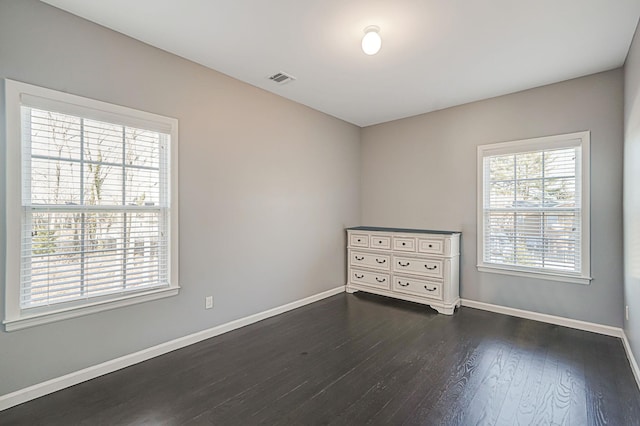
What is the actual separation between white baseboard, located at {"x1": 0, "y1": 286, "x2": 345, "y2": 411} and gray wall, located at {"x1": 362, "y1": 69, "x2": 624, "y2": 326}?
2540 millimetres

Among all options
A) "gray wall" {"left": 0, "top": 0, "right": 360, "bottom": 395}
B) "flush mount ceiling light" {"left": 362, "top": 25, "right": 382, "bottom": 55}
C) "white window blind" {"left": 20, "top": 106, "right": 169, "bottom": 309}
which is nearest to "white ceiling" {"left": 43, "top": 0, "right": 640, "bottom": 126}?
"flush mount ceiling light" {"left": 362, "top": 25, "right": 382, "bottom": 55}

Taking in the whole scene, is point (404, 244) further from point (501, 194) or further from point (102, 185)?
point (102, 185)

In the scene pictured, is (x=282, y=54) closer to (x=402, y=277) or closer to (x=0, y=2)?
(x=0, y=2)

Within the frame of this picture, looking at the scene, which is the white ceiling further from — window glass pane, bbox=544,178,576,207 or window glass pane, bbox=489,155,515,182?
window glass pane, bbox=544,178,576,207

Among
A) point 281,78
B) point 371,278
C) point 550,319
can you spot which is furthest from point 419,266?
point 281,78

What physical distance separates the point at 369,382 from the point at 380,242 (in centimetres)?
234

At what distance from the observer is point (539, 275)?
354cm

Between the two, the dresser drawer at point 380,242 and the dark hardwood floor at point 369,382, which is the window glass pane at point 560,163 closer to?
the dark hardwood floor at point 369,382

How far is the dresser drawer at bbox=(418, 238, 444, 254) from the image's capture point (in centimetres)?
387

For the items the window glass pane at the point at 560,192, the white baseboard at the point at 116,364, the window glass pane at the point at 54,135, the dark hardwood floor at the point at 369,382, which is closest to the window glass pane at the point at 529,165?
the window glass pane at the point at 560,192

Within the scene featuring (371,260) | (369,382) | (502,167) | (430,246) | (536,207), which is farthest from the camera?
(371,260)

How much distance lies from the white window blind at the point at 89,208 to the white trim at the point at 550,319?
3.74m

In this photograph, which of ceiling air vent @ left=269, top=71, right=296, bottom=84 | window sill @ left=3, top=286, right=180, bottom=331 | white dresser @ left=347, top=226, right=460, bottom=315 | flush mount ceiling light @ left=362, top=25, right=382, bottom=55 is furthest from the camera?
white dresser @ left=347, top=226, right=460, bottom=315

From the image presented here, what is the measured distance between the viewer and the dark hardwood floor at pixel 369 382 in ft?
6.30
